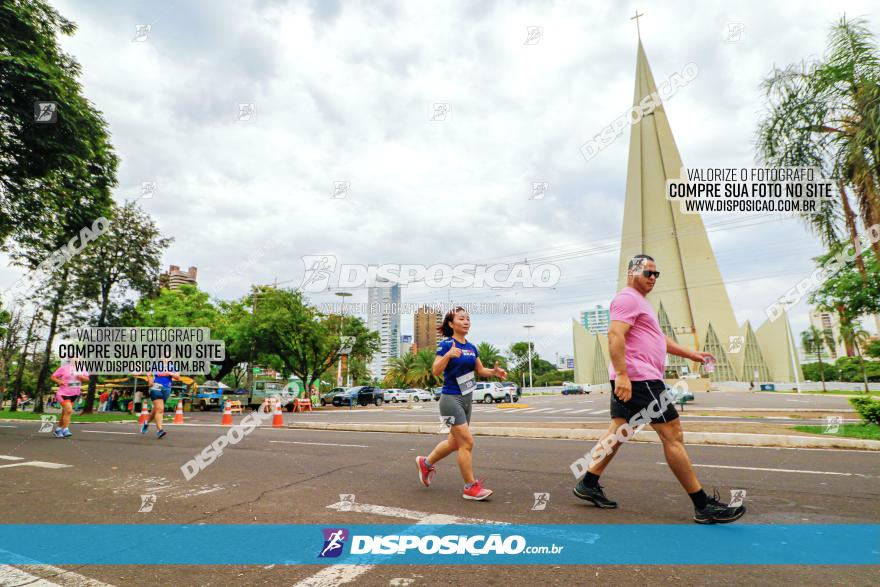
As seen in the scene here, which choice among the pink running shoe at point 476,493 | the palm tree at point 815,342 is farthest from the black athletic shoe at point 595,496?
the palm tree at point 815,342

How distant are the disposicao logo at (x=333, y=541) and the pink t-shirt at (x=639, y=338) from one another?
2.38 meters

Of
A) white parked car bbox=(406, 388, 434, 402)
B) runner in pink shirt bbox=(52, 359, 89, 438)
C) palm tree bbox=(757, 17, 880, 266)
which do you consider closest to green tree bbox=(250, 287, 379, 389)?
white parked car bbox=(406, 388, 434, 402)

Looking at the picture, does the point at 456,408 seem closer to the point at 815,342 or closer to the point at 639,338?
the point at 639,338

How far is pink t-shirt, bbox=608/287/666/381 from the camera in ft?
12.4

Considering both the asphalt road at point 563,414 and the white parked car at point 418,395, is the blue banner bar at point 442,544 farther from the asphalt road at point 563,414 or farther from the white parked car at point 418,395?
the white parked car at point 418,395

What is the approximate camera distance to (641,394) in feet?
12.2

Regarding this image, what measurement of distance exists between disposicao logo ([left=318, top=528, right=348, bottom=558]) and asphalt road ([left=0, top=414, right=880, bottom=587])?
8.6 inches

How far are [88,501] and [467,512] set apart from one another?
3583 millimetres

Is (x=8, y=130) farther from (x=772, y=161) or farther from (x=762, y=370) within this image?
(x=762, y=370)

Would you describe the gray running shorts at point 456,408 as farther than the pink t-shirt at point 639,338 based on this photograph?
Yes

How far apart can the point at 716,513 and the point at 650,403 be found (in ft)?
2.88

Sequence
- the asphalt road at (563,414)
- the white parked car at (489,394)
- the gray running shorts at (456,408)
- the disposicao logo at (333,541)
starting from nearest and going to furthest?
the disposicao logo at (333,541) → the gray running shorts at (456,408) → the asphalt road at (563,414) → the white parked car at (489,394)

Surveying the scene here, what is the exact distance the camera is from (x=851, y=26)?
31.6 ft

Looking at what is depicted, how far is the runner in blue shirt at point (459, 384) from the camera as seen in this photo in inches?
170
